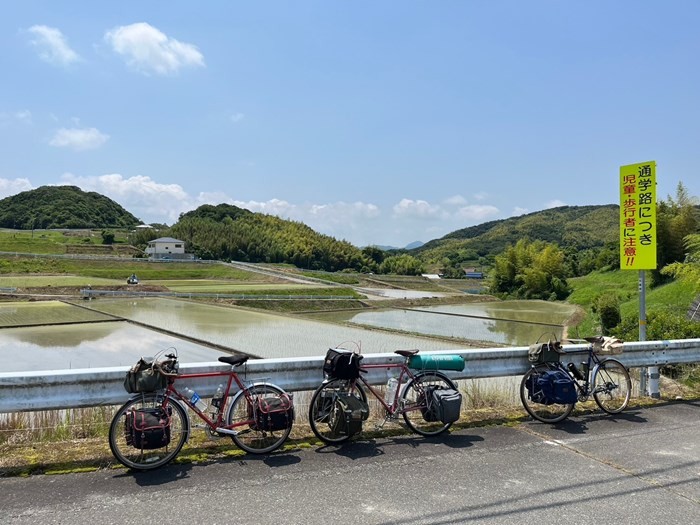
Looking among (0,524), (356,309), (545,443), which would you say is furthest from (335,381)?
(356,309)

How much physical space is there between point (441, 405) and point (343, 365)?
94 cm

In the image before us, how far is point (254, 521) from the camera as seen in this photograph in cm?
283

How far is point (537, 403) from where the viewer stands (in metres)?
5.08

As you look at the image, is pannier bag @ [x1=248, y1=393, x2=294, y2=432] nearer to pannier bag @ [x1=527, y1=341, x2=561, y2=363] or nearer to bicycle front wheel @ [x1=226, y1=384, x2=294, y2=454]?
bicycle front wheel @ [x1=226, y1=384, x2=294, y2=454]

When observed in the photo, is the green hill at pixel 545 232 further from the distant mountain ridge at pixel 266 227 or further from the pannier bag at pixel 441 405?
the pannier bag at pixel 441 405

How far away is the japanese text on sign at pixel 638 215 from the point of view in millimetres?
6090

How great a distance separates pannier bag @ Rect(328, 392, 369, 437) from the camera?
4.09m

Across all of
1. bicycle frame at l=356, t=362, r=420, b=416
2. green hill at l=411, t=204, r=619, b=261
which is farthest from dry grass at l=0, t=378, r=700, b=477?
green hill at l=411, t=204, r=619, b=261

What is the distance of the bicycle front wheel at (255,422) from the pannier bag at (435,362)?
1280mm

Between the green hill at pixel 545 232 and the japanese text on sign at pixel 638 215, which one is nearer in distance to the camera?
the japanese text on sign at pixel 638 215

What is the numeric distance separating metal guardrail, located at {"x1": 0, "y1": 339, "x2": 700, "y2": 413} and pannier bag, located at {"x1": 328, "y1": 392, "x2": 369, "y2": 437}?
0.44 metres

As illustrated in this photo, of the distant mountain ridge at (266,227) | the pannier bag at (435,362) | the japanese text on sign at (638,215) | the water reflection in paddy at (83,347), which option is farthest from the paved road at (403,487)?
Result: the distant mountain ridge at (266,227)

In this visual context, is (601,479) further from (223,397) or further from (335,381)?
(223,397)

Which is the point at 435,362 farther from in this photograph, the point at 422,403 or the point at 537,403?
the point at 537,403
